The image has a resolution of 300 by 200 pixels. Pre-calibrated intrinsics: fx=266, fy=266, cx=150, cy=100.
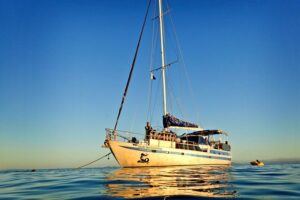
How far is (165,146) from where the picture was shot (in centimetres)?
3534

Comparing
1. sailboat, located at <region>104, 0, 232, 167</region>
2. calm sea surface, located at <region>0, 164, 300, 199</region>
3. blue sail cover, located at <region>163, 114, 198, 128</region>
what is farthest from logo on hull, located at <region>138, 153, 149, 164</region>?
calm sea surface, located at <region>0, 164, 300, 199</region>

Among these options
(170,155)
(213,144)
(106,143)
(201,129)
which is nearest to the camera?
(106,143)

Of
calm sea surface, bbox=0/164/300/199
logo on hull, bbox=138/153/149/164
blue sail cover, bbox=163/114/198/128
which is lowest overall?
calm sea surface, bbox=0/164/300/199

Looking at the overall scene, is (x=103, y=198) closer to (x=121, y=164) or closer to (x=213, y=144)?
(x=121, y=164)

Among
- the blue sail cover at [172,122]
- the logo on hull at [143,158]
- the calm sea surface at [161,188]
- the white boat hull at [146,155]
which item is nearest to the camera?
the calm sea surface at [161,188]

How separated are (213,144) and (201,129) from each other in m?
6.36

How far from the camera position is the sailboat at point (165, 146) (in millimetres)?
32594

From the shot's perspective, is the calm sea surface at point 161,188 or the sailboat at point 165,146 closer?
the calm sea surface at point 161,188

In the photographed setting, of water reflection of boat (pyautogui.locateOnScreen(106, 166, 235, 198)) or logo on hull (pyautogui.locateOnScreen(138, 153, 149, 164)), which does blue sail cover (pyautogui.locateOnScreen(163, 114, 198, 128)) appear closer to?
logo on hull (pyautogui.locateOnScreen(138, 153, 149, 164))

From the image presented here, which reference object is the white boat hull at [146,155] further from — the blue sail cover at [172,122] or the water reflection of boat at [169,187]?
the water reflection of boat at [169,187]

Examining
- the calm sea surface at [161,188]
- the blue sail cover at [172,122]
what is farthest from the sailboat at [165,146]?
the calm sea surface at [161,188]

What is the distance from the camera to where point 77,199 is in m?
7.81

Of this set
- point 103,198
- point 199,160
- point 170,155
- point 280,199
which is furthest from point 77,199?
point 199,160

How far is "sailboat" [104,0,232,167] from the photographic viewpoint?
32594mm
